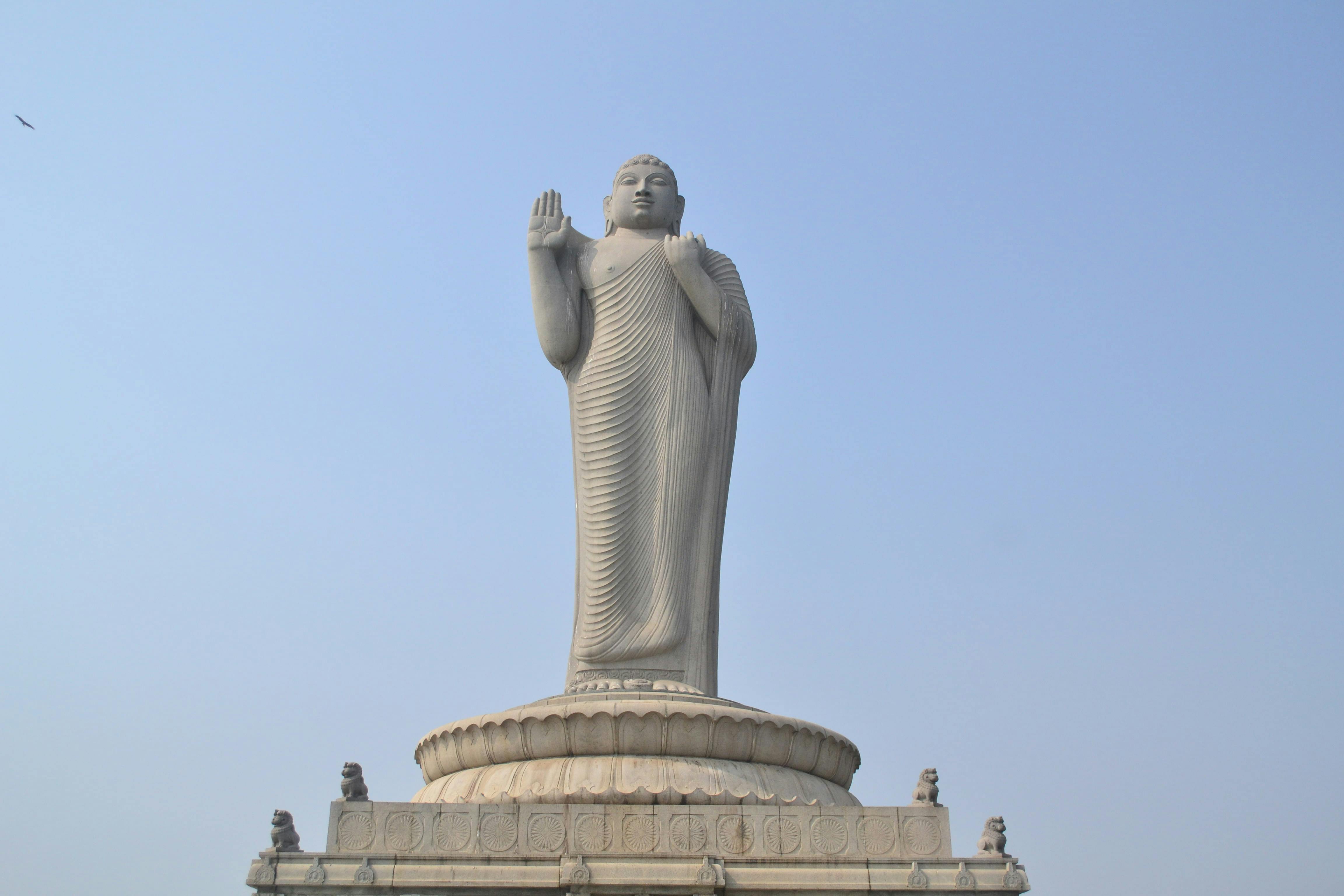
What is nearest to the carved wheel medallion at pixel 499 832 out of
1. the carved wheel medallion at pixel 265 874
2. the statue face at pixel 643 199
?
the carved wheel medallion at pixel 265 874

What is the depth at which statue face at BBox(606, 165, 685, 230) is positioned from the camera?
11.7 metres

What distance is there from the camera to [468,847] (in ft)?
25.3

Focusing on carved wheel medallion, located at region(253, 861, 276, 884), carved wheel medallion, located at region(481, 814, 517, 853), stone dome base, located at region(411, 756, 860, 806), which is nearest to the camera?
carved wheel medallion, located at region(253, 861, 276, 884)

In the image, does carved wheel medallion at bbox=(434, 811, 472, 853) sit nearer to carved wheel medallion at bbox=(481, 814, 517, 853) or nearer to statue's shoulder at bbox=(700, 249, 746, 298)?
carved wheel medallion at bbox=(481, 814, 517, 853)

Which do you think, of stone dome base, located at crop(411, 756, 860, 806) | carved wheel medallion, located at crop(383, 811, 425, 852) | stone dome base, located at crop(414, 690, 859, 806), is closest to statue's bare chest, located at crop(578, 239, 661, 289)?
stone dome base, located at crop(414, 690, 859, 806)

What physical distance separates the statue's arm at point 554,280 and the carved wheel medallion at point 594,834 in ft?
14.8

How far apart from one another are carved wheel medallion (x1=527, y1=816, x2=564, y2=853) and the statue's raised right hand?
17.2 ft

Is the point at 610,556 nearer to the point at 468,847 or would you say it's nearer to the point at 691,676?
the point at 691,676

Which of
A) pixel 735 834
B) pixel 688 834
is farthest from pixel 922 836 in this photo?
pixel 688 834

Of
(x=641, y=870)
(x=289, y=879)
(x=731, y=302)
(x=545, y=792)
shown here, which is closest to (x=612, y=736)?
(x=545, y=792)

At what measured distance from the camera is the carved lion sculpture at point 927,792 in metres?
8.16

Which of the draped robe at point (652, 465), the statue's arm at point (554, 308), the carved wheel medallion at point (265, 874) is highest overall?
the statue's arm at point (554, 308)

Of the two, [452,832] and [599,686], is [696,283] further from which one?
[452,832]

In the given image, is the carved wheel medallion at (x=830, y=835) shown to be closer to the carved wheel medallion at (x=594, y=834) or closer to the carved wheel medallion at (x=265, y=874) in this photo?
the carved wheel medallion at (x=594, y=834)
